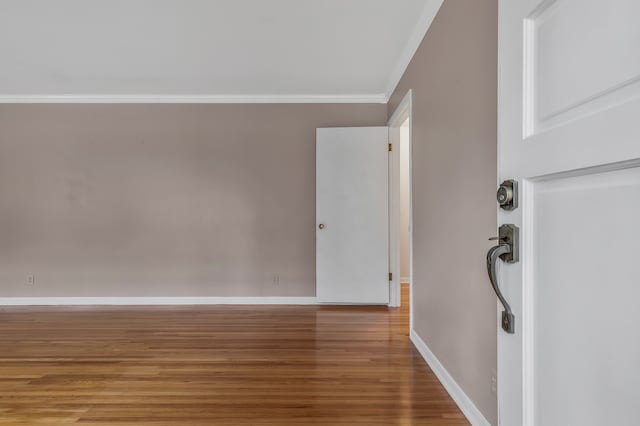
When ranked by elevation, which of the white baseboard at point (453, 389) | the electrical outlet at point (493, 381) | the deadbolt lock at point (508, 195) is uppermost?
the deadbolt lock at point (508, 195)

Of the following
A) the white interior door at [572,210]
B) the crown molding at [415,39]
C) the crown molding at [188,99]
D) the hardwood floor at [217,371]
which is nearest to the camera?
the white interior door at [572,210]

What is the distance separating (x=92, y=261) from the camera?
166 inches

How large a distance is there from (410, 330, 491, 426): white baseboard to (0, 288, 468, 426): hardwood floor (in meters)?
0.05

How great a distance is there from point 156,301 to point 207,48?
2861 mm

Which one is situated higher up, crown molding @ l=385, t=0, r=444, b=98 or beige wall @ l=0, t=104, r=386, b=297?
crown molding @ l=385, t=0, r=444, b=98

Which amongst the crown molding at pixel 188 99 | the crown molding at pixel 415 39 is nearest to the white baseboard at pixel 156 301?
the crown molding at pixel 188 99

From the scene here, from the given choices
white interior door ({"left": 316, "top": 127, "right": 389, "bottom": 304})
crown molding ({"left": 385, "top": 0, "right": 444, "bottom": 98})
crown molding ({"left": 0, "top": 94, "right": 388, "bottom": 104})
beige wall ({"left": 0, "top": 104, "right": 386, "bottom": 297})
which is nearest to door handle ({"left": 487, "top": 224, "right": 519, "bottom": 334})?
crown molding ({"left": 385, "top": 0, "right": 444, "bottom": 98})

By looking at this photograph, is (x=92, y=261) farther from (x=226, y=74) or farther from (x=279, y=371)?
(x=279, y=371)

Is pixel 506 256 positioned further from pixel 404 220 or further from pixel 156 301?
pixel 404 220

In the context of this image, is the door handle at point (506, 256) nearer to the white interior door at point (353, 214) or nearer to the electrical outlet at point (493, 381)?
the electrical outlet at point (493, 381)

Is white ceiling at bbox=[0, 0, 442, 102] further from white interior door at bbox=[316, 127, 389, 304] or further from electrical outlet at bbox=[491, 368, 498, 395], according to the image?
electrical outlet at bbox=[491, 368, 498, 395]

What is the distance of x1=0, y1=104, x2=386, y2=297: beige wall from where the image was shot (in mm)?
4219

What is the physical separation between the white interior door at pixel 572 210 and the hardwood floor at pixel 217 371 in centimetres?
130

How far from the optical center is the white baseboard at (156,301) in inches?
166
